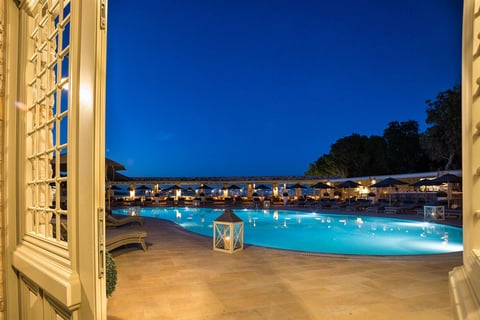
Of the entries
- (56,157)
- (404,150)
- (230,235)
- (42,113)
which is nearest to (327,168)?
(404,150)

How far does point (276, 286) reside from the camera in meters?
3.93

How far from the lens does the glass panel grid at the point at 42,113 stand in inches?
74.1

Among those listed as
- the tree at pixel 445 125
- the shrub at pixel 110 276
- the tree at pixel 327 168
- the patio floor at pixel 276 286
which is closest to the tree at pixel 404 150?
the tree at pixel 327 168

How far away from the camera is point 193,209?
63.4ft

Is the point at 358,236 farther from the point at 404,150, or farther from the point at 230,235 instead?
the point at 404,150

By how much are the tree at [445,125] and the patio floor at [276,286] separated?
1731 centimetres

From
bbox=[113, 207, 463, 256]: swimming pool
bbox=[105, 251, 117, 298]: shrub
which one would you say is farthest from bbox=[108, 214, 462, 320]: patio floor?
bbox=[113, 207, 463, 256]: swimming pool

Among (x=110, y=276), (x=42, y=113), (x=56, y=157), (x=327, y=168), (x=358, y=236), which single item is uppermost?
(x=42, y=113)

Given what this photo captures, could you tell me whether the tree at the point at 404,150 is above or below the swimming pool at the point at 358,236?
above

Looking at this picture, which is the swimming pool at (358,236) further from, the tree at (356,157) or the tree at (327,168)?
the tree at (327,168)

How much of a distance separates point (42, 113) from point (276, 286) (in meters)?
3.28

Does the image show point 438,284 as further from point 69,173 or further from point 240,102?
point 240,102

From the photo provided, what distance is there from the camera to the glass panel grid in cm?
188

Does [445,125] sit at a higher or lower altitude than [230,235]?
higher
